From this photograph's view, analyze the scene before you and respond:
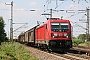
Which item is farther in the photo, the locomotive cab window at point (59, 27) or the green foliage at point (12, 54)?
the locomotive cab window at point (59, 27)

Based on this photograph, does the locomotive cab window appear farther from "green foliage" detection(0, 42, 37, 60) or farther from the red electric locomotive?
"green foliage" detection(0, 42, 37, 60)

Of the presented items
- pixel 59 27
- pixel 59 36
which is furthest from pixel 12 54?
pixel 59 27

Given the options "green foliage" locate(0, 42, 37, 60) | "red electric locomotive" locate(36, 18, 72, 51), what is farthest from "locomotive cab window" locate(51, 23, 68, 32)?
"green foliage" locate(0, 42, 37, 60)

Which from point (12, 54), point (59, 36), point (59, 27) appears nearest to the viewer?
point (12, 54)

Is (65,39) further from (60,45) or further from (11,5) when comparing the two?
(11,5)

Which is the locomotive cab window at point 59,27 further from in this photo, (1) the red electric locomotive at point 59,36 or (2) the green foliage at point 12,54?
(2) the green foliage at point 12,54

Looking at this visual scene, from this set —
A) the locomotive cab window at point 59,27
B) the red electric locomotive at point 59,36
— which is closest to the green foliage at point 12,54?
the red electric locomotive at point 59,36

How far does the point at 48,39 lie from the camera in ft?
81.3

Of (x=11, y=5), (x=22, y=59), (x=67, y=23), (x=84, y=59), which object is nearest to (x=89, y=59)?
(x=84, y=59)

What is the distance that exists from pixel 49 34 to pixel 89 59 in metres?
7.15

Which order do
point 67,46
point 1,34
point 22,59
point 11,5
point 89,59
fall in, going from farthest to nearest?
point 1,34 < point 11,5 < point 67,46 < point 89,59 < point 22,59

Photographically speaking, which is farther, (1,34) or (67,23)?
(1,34)

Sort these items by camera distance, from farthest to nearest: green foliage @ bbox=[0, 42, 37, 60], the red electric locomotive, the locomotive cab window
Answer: the locomotive cab window → the red electric locomotive → green foliage @ bbox=[0, 42, 37, 60]

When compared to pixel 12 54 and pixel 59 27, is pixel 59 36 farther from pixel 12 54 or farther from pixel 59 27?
pixel 12 54
